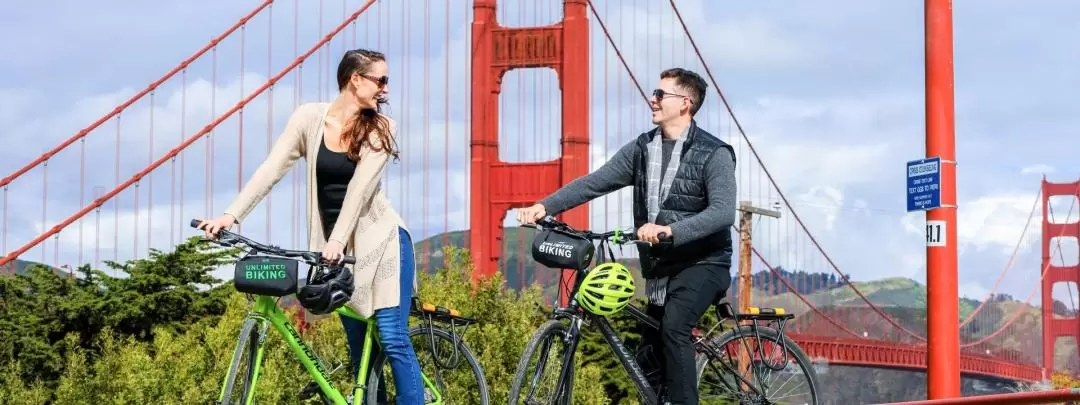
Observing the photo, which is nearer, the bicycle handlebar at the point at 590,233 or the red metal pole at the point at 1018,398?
the red metal pole at the point at 1018,398

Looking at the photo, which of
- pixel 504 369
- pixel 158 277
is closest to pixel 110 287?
pixel 158 277

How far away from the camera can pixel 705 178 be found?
16.4 feet

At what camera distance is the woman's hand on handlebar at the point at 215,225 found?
429cm

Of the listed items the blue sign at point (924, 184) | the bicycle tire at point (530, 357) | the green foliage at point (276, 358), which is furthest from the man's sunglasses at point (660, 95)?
the blue sign at point (924, 184)

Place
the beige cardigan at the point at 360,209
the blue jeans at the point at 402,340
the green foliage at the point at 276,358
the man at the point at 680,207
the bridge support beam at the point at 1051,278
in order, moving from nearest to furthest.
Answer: the beige cardigan at the point at 360,209, the blue jeans at the point at 402,340, the man at the point at 680,207, the green foliage at the point at 276,358, the bridge support beam at the point at 1051,278

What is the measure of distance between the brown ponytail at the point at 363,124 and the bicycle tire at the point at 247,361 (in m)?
0.59

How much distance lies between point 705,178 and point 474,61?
79.9ft

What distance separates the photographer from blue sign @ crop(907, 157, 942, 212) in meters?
8.09

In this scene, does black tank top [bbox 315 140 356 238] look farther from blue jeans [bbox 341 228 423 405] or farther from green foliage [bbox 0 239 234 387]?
green foliage [bbox 0 239 234 387]

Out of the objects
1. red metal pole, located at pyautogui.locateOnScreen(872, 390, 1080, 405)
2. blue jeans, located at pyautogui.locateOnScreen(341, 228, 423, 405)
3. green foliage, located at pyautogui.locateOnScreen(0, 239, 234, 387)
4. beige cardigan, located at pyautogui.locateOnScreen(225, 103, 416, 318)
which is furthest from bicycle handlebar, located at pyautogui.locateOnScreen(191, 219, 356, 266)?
green foliage, located at pyautogui.locateOnScreen(0, 239, 234, 387)

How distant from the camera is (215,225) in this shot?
4301mm

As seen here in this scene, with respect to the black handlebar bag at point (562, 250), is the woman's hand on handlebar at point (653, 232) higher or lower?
higher

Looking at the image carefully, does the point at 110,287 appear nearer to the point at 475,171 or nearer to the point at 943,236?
the point at 475,171

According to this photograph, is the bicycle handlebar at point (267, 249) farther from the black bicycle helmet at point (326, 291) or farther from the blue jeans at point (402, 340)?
the blue jeans at point (402, 340)
